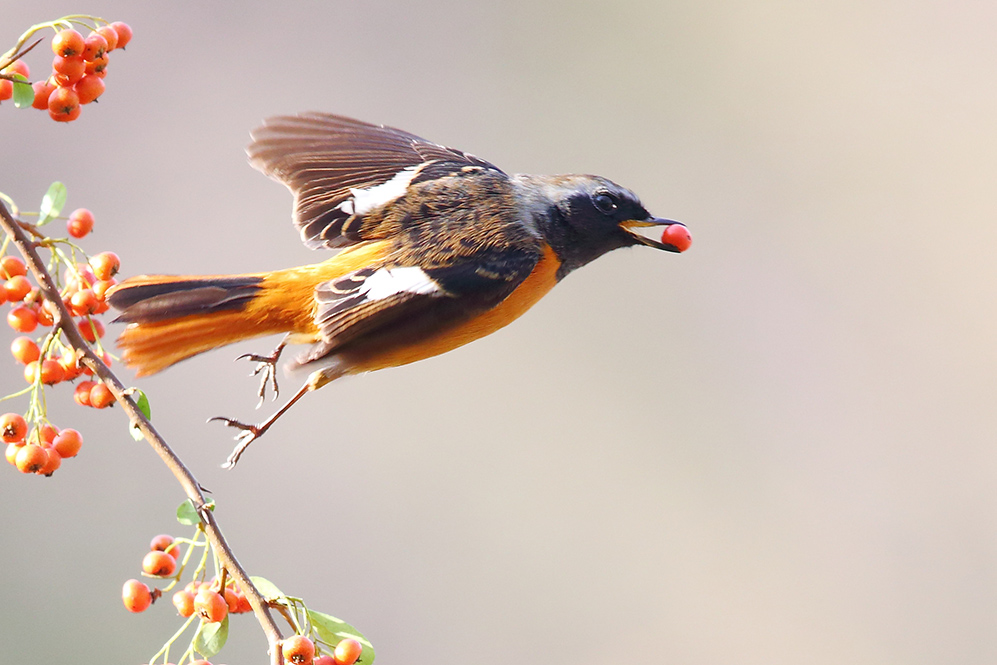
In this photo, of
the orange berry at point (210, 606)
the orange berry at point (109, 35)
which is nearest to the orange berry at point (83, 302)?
the orange berry at point (109, 35)

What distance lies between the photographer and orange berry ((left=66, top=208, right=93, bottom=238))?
2.05 meters

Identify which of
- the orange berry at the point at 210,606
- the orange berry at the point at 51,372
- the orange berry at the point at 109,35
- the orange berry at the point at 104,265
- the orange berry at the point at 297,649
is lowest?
the orange berry at the point at 297,649

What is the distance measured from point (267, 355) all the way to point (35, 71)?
6287 millimetres

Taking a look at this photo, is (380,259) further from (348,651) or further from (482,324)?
(348,651)

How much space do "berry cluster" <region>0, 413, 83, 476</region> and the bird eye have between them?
1.47 m

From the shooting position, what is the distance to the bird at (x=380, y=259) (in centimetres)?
213

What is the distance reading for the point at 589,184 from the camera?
8.78 ft

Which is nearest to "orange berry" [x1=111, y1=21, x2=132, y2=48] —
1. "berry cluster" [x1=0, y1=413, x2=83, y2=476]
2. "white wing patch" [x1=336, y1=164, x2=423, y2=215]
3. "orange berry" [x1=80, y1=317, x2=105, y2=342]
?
"orange berry" [x1=80, y1=317, x2=105, y2=342]

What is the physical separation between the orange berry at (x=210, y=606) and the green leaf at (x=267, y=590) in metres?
0.06

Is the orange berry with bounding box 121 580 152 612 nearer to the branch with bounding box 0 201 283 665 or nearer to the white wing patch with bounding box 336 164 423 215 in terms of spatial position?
the branch with bounding box 0 201 283 665

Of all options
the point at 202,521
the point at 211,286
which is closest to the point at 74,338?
the point at 202,521

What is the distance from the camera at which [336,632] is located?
1.68 m

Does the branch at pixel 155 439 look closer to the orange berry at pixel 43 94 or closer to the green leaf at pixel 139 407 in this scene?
the green leaf at pixel 139 407

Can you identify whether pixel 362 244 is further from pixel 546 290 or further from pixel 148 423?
pixel 148 423
